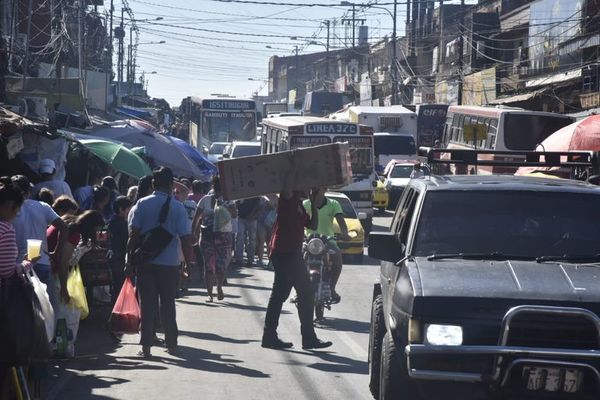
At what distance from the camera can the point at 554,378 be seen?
6430 mm

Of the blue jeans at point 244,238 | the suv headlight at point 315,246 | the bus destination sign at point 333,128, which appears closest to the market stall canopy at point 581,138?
the blue jeans at point 244,238

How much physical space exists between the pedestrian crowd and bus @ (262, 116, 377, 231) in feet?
39.1

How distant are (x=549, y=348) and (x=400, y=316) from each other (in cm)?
101

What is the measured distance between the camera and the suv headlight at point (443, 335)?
657 centimetres

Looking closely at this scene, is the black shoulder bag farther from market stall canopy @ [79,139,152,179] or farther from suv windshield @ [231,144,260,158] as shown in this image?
suv windshield @ [231,144,260,158]

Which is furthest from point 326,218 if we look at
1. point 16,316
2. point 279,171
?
point 16,316

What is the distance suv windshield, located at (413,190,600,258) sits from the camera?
25.3 feet

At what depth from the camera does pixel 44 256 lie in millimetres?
9688

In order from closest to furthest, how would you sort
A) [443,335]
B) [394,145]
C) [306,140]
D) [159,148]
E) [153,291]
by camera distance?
[443,335] → [153,291] → [159,148] → [306,140] → [394,145]

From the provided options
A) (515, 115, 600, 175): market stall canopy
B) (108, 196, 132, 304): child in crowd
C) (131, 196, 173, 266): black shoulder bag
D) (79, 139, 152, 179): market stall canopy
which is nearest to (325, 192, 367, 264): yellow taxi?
(515, 115, 600, 175): market stall canopy

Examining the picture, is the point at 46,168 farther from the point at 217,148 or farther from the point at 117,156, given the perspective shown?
the point at 217,148

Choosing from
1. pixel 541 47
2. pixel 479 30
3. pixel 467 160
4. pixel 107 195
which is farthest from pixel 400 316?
pixel 479 30

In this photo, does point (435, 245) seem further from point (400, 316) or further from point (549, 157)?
point (549, 157)

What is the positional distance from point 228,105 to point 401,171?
892 cm
